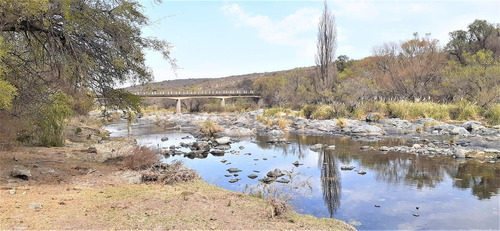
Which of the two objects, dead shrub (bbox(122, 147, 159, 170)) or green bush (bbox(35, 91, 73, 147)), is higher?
green bush (bbox(35, 91, 73, 147))

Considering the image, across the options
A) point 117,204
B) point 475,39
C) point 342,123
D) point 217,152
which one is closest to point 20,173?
point 117,204

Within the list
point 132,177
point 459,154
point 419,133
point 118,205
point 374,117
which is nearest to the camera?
point 118,205

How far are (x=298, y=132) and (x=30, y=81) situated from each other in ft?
58.2

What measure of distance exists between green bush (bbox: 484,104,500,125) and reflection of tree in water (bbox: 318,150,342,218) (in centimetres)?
1498

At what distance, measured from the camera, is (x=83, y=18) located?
686 cm

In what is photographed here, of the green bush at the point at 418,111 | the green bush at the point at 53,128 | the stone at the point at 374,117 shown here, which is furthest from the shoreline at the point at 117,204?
the green bush at the point at 418,111

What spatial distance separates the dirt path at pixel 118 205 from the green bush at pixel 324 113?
2293 centimetres

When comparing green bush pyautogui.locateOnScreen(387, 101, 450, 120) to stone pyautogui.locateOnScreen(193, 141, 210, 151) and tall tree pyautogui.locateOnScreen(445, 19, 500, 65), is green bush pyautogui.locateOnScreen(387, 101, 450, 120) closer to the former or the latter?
stone pyautogui.locateOnScreen(193, 141, 210, 151)

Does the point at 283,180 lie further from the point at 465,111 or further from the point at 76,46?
the point at 465,111

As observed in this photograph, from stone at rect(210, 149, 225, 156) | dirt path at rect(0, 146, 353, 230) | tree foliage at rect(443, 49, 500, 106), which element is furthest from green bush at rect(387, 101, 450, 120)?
dirt path at rect(0, 146, 353, 230)

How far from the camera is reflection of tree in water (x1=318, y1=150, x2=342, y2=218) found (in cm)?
765

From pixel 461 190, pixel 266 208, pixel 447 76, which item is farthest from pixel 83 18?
pixel 447 76

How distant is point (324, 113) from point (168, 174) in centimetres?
2348

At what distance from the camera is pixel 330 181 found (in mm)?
9719
